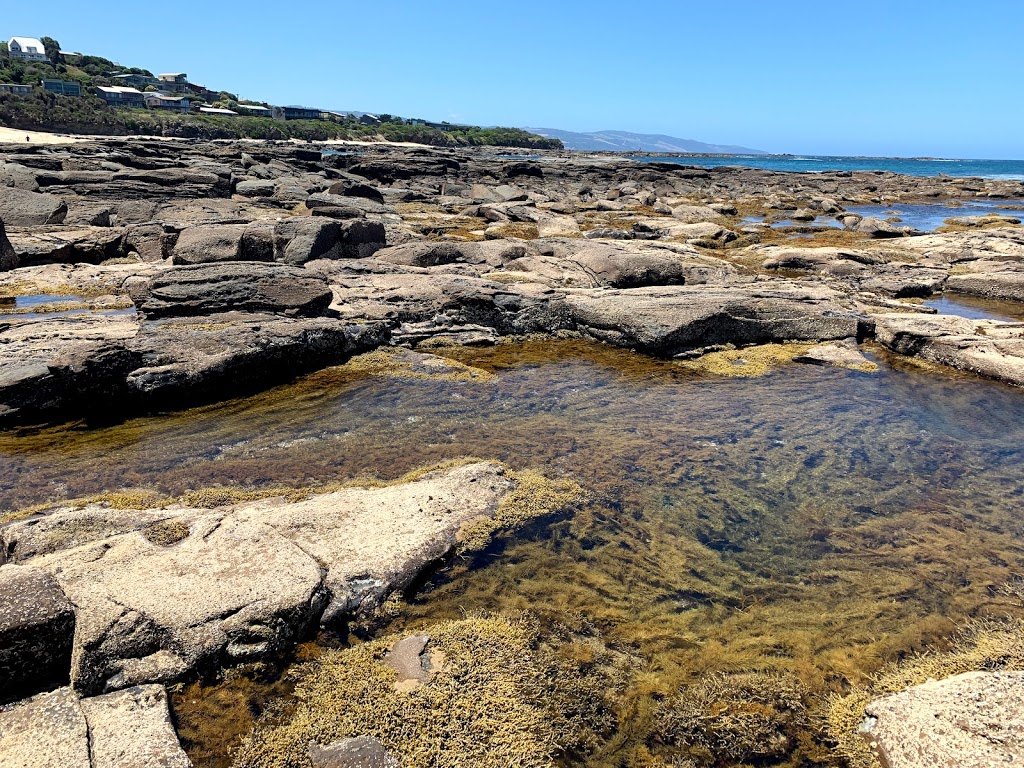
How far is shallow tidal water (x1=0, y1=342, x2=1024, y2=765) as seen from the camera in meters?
5.72

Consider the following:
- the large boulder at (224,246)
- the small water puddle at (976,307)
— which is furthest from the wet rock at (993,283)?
the large boulder at (224,246)

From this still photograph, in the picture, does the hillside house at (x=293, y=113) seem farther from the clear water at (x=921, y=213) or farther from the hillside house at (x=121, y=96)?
the clear water at (x=921, y=213)

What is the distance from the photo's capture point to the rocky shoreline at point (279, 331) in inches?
193

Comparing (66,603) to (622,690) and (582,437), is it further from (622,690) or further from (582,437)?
(582,437)

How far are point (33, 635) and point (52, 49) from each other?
21414 cm

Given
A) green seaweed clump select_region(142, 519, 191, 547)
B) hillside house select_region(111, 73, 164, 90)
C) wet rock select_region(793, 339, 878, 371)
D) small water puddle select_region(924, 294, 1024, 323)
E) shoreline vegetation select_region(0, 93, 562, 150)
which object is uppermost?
hillside house select_region(111, 73, 164, 90)

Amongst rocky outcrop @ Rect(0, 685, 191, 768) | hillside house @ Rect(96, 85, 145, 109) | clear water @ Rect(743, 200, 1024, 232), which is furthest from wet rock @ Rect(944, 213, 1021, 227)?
hillside house @ Rect(96, 85, 145, 109)

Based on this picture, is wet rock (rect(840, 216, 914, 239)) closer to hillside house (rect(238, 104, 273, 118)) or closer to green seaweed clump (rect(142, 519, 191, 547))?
green seaweed clump (rect(142, 519, 191, 547))

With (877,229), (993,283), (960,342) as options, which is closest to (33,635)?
(960,342)

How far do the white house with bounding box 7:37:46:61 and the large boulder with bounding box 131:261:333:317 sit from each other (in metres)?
198

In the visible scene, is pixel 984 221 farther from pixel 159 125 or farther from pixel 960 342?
pixel 159 125

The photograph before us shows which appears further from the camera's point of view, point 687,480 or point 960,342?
point 960,342

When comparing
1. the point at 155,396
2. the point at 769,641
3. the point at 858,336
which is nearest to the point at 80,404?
the point at 155,396

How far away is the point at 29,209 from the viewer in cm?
2330
